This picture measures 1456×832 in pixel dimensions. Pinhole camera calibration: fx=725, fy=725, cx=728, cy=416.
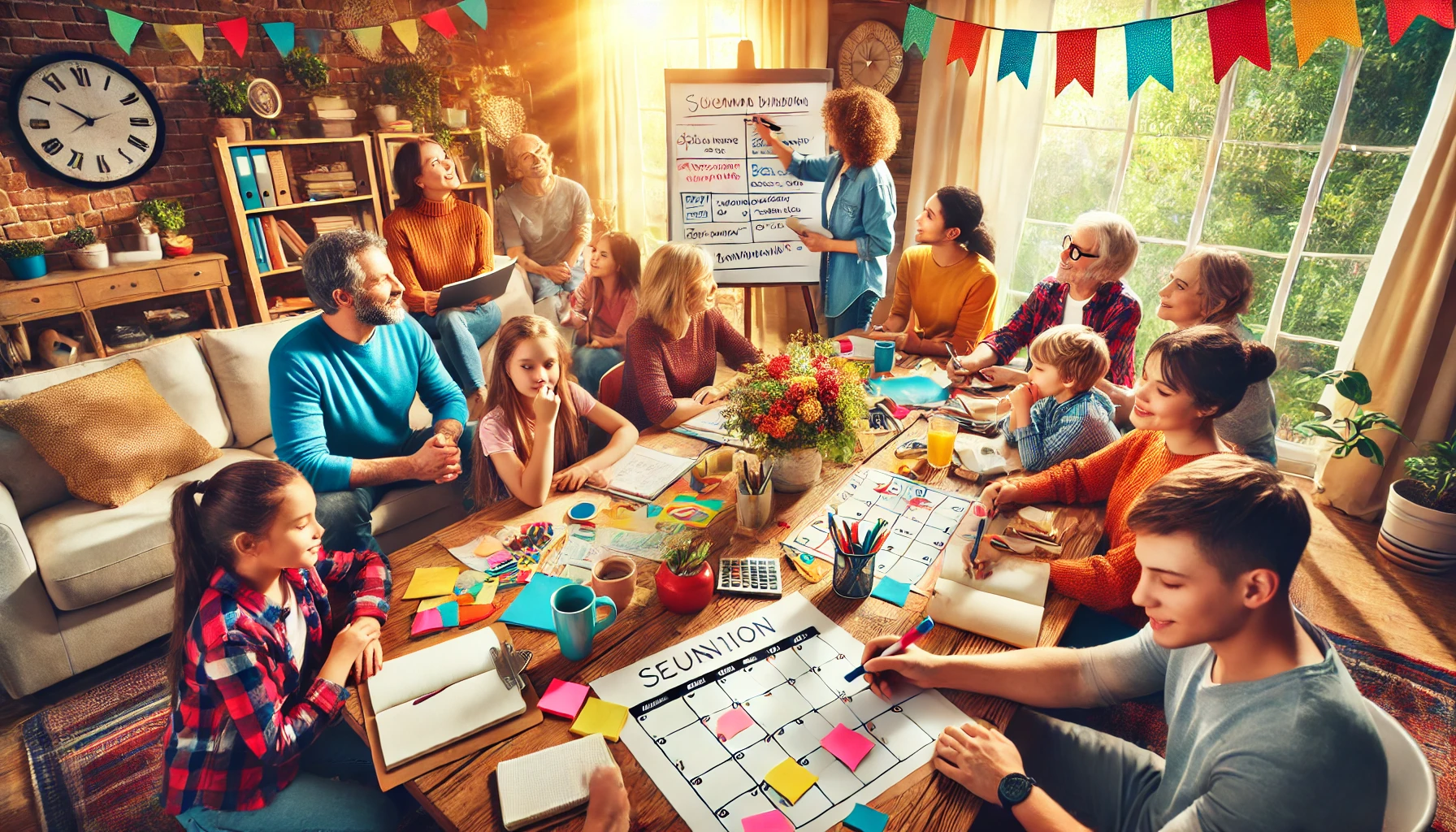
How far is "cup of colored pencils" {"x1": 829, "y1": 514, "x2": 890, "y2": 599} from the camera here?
4.52 ft

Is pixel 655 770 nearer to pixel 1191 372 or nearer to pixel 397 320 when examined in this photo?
pixel 1191 372

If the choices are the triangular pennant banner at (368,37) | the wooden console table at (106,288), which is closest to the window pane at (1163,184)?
the triangular pennant banner at (368,37)

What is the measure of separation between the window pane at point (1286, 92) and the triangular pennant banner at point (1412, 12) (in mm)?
1121

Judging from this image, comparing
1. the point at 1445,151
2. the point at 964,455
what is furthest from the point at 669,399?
the point at 1445,151

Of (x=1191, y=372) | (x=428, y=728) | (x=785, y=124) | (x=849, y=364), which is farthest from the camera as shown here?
(x=785, y=124)

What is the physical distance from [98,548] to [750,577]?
2.02 m

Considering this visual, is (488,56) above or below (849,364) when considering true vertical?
above

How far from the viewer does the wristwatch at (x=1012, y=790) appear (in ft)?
3.35

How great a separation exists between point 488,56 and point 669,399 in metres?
3.94

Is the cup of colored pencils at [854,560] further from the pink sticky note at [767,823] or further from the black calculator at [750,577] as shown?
the pink sticky note at [767,823]

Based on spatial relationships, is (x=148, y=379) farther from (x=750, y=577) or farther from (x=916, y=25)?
(x=916, y=25)

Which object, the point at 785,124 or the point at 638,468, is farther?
the point at 785,124

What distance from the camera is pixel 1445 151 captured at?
271 cm

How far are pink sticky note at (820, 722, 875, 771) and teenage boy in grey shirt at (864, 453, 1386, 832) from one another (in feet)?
0.36
